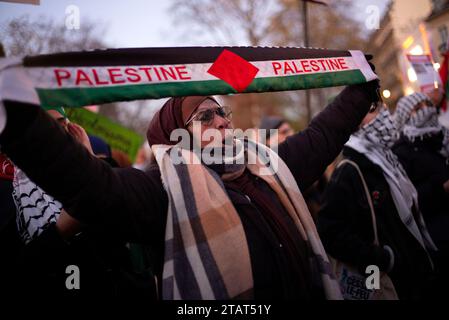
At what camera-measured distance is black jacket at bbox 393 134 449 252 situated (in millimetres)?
3186

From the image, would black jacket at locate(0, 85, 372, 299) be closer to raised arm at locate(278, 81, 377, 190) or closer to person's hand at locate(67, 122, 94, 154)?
raised arm at locate(278, 81, 377, 190)

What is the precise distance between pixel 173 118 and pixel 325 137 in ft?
2.82

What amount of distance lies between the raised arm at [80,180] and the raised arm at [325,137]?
0.83m

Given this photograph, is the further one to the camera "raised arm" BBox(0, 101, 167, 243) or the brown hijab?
the brown hijab

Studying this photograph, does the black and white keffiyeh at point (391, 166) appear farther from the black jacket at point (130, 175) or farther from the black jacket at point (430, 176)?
the black jacket at point (130, 175)

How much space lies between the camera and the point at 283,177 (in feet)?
6.79

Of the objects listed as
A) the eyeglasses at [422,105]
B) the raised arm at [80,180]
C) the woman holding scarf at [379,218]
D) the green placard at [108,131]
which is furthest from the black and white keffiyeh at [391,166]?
the green placard at [108,131]

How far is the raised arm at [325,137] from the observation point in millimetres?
2275

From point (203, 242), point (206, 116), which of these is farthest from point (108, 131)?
point (203, 242)

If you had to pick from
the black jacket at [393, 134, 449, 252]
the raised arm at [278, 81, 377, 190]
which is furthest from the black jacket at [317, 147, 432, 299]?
the raised arm at [278, 81, 377, 190]

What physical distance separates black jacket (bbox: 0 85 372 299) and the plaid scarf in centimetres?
7

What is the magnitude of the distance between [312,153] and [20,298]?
64.4 inches

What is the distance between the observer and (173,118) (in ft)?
6.78

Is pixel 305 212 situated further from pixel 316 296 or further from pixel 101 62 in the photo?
pixel 101 62
